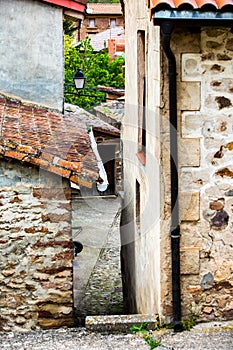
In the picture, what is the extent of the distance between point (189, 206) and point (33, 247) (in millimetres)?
1916

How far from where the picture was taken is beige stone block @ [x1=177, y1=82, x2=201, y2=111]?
539cm

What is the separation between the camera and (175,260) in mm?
5547

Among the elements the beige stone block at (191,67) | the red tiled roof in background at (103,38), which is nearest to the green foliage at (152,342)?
the beige stone block at (191,67)

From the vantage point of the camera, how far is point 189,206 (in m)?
5.54

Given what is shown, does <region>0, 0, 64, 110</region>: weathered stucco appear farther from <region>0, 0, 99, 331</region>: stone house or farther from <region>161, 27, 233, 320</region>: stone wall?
<region>161, 27, 233, 320</region>: stone wall

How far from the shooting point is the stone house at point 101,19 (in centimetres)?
4644

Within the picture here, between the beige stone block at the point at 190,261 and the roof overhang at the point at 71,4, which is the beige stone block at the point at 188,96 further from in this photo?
the roof overhang at the point at 71,4

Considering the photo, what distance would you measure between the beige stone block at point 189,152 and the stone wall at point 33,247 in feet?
5.08

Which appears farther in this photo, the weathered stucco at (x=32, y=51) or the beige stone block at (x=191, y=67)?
the weathered stucco at (x=32, y=51)

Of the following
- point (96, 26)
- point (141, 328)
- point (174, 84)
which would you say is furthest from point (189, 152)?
point (96, 26)

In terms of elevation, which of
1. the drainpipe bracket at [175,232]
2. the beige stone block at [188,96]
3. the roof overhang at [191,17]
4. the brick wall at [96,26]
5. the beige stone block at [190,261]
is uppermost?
the brick wall at [96,26]

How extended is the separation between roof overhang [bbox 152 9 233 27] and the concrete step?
265 centimetres

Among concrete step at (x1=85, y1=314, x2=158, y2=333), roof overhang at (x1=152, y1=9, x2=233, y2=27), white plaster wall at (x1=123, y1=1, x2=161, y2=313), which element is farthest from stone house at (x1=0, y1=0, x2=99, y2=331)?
roof overhang at (x1=152, y1=9, x2=233, y2=27)

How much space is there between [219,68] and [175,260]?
1729 mm
